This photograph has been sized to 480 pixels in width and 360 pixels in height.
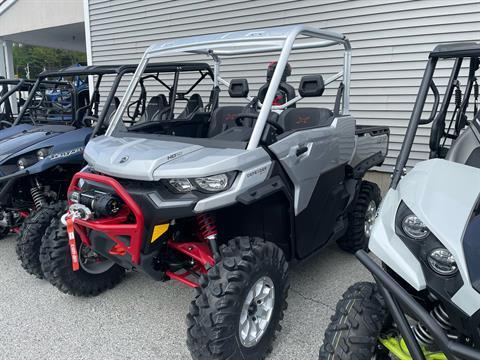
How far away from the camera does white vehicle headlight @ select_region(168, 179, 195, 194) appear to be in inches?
98.0

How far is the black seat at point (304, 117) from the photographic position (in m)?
3.81

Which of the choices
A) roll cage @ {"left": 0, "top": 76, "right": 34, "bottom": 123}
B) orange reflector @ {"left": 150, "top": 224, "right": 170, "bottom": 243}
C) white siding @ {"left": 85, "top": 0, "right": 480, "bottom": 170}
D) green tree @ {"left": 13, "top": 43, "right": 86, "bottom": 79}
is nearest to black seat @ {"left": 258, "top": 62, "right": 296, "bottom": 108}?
orange reflector @ {"left": 150, "top": 224, "right": 170, "bottom": 243}

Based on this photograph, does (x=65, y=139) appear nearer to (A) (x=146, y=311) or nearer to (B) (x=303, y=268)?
(A) (x=146, y=311)

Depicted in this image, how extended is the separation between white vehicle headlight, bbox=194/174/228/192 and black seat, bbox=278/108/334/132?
1.44m

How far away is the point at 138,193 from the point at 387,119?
4460mm

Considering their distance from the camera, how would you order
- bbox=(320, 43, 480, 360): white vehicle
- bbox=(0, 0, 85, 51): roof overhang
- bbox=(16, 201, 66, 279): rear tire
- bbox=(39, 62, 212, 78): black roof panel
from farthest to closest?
1. bbox=(0, 0, 85, 51): roof overhang
2. bbox=(39, 62, 212, 78): black roof panel
3. bbox=(16, 201, 66, 279): rear tire
4. bbox=(320, 43, 480, 360): white vehicle

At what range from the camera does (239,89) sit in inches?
138

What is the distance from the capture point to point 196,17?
25.9ft

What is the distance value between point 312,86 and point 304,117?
80 centimetres

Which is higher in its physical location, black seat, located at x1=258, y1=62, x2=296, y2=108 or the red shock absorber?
black seat, located at x1=258, y1=62, x2=296, y2=108

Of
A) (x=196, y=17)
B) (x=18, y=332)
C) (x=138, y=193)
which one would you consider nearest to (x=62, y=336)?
(x=18, y=332)

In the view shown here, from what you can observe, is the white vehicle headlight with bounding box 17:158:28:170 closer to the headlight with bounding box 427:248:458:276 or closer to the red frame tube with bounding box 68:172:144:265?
the red frame tube with bounding box 68:172:144:265

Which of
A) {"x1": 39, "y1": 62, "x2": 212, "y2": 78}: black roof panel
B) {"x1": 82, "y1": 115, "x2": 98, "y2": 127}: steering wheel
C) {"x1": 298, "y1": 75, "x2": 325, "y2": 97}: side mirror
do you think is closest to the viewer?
{"x1": 298, "y1": 75, "x2": 325, "y2": 97}: side mirror

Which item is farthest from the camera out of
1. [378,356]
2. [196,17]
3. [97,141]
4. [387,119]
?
[196,17]
